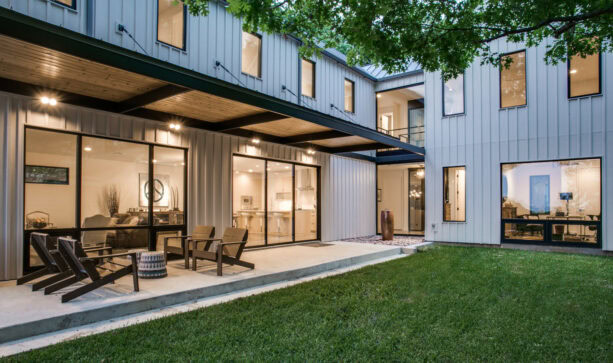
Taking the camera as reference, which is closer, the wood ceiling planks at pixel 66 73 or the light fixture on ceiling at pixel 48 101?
the wood ceiling planks at pixel 66 73

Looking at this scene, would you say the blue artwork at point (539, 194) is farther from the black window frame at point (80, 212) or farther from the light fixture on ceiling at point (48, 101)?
the light fixture on ceiling at point (48, 101)

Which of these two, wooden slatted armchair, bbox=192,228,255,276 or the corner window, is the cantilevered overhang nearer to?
the corner window

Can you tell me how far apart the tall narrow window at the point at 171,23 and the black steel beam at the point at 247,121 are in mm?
1767

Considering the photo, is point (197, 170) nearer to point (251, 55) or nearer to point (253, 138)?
point (253, 138)

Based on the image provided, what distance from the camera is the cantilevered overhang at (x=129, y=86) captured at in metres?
4.23

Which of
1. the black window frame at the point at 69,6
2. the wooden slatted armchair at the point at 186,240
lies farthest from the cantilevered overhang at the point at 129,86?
the wooden slatted armchair at the point at 186,240

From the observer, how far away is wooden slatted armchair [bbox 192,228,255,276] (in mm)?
6434

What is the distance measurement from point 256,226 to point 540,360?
7358mm

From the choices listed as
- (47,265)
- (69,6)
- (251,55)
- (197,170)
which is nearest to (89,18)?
(69,6)

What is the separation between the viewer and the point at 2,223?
5.58m

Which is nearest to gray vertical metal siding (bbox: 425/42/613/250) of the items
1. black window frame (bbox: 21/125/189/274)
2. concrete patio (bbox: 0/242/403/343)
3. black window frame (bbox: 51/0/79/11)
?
concrete patio (bbox: 0/242/403/343)

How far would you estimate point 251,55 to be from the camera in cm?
940

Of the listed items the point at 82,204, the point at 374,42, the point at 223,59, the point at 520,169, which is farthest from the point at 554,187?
the point at 82,204

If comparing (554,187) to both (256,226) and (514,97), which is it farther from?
(256,226)
